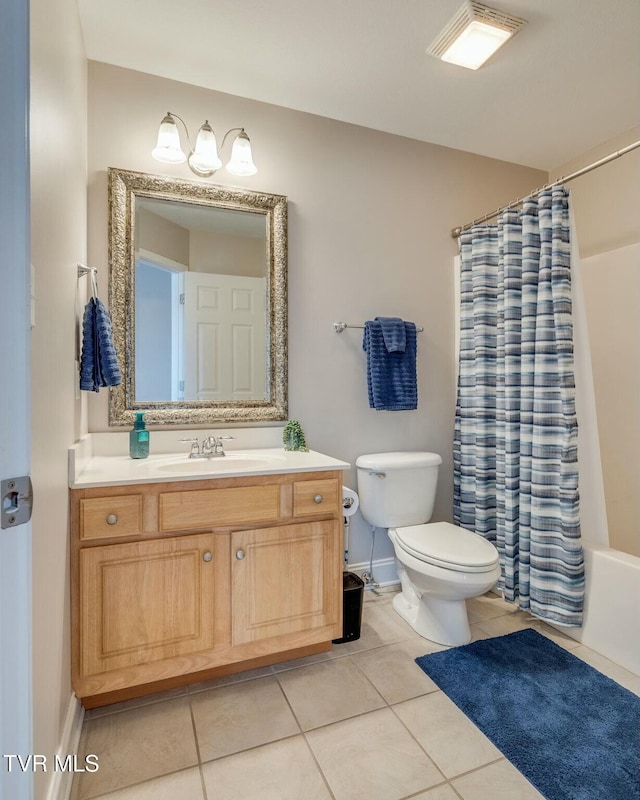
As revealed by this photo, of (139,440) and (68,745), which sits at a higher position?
(139,440)

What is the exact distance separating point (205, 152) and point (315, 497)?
157 cm

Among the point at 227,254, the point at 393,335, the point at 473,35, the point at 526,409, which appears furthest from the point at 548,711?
the point at 473,35

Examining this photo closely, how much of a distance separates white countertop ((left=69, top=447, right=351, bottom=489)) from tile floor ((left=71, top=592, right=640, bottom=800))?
809 millimetres

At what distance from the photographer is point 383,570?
2467mm

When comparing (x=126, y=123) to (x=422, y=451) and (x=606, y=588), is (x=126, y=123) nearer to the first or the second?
(x=422, y=451)

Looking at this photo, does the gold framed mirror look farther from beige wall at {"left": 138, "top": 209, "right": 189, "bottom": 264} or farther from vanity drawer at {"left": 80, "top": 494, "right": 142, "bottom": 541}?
vanity drawer at {"left": 80, "top": 494, "right": 142, "bottom": 541}

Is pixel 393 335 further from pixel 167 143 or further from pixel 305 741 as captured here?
pixel 305 741

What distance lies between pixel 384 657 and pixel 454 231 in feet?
7.36

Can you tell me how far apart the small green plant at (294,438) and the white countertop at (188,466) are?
4cm

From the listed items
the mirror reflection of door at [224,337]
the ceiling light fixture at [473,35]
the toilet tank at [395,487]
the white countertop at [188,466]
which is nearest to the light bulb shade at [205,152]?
the mirror reflection of door at [224,337]

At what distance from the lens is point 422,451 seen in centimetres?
252

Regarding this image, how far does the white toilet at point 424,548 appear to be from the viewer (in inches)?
71.2

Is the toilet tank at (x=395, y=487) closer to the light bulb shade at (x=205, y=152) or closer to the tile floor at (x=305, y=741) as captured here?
the tile floor at (x=305, y=741)

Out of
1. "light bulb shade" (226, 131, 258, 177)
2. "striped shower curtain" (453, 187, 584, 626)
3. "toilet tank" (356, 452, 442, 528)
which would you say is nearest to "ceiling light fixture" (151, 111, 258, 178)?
"light bulb shade" (226, 131, 258, 177)
